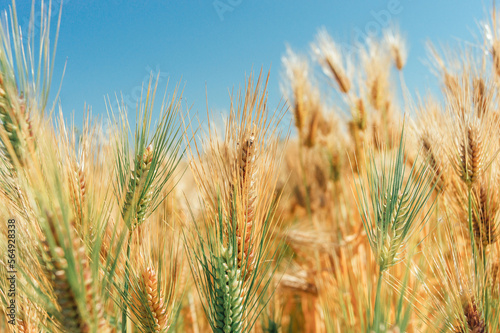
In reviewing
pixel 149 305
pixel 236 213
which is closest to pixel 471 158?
pixel 236 213

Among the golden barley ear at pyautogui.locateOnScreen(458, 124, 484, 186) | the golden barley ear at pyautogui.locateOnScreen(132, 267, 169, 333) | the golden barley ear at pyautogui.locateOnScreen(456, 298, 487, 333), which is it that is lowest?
the golden barley ear at pyautogui.locateOnScreen(456, 298, 487, 333)

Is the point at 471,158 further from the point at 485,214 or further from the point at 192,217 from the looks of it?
the point at 192,217

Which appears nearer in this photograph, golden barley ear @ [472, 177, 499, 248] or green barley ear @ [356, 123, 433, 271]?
green barley ear @ [356, 123, 433, 271]

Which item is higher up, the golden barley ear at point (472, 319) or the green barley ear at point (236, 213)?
the green barley ear at point (236, 213)

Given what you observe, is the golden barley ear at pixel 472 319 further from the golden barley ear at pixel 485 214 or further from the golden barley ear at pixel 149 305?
the golden barley ear at pixel 149 305

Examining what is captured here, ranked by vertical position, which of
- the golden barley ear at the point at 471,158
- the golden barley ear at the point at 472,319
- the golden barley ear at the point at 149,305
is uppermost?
the golden barley ear at the point at 471,158

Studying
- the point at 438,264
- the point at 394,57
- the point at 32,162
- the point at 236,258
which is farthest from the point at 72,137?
the point at 394,57

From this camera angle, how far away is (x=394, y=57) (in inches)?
68.4

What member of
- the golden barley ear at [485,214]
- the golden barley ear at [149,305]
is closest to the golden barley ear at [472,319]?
the golden barley ear at [485,214]

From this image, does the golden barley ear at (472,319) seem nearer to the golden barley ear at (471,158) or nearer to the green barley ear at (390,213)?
the green barley ear at (390,213)

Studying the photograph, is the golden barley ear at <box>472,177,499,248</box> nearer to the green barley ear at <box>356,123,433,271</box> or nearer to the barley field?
the barley field

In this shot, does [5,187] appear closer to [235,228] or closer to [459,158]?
[235,228]

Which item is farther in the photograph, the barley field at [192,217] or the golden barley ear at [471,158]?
the golden barley ear at [471,158]

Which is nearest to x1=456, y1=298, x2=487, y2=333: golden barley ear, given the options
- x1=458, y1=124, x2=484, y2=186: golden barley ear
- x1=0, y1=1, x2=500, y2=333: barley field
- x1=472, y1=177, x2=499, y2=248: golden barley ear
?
x1=0, y1=1, x2=500, y2=333: barley field
